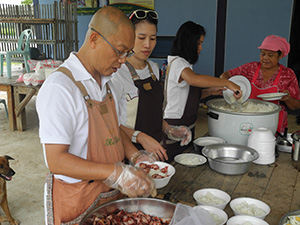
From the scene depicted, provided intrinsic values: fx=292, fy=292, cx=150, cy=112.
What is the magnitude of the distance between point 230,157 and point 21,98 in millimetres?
4575

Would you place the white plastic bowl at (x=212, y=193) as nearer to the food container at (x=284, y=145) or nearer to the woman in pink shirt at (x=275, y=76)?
the food container at (x=284, y=145)

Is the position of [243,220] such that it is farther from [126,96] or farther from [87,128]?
[126,96]

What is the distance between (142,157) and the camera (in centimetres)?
176

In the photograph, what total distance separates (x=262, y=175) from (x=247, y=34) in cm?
500

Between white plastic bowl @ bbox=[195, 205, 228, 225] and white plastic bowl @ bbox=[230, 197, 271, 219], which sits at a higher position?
white plastic bowl @ bbox=[195, 205, 228, 225]

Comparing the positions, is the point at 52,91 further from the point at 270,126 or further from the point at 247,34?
the point at 247,34

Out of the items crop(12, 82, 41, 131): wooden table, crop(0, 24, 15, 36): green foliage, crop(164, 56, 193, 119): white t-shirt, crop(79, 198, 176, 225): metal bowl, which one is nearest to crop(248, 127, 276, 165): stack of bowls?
crop(164, 56, 193, 119): white t-shirt

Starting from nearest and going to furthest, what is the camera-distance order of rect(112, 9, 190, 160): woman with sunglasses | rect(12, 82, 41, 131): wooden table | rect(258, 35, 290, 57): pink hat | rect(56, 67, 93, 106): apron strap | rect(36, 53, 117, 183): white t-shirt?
rect(36, 53, 117, 183): white t-shirt → rect(56, 67, 93, 106): apron strap → rect(112, 9, 190, 160): woman with sunglasses → rect(258, 35, 290, 57): pink hat → rect(12, 82, 41, 131): wooden table

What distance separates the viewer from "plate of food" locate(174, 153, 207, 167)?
2.04 meters

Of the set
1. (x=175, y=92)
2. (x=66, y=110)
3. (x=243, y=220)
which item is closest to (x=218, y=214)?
(x=243, y=220)

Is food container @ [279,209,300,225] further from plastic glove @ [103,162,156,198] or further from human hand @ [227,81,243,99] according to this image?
human hand @ [227,81,243,99]

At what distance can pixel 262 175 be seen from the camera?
1.93 meters

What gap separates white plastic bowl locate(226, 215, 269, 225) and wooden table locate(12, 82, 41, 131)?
14.8ft

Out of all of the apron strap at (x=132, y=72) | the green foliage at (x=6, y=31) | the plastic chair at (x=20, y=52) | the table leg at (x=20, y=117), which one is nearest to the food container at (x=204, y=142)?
the apron strap at (x=132, y=72)
